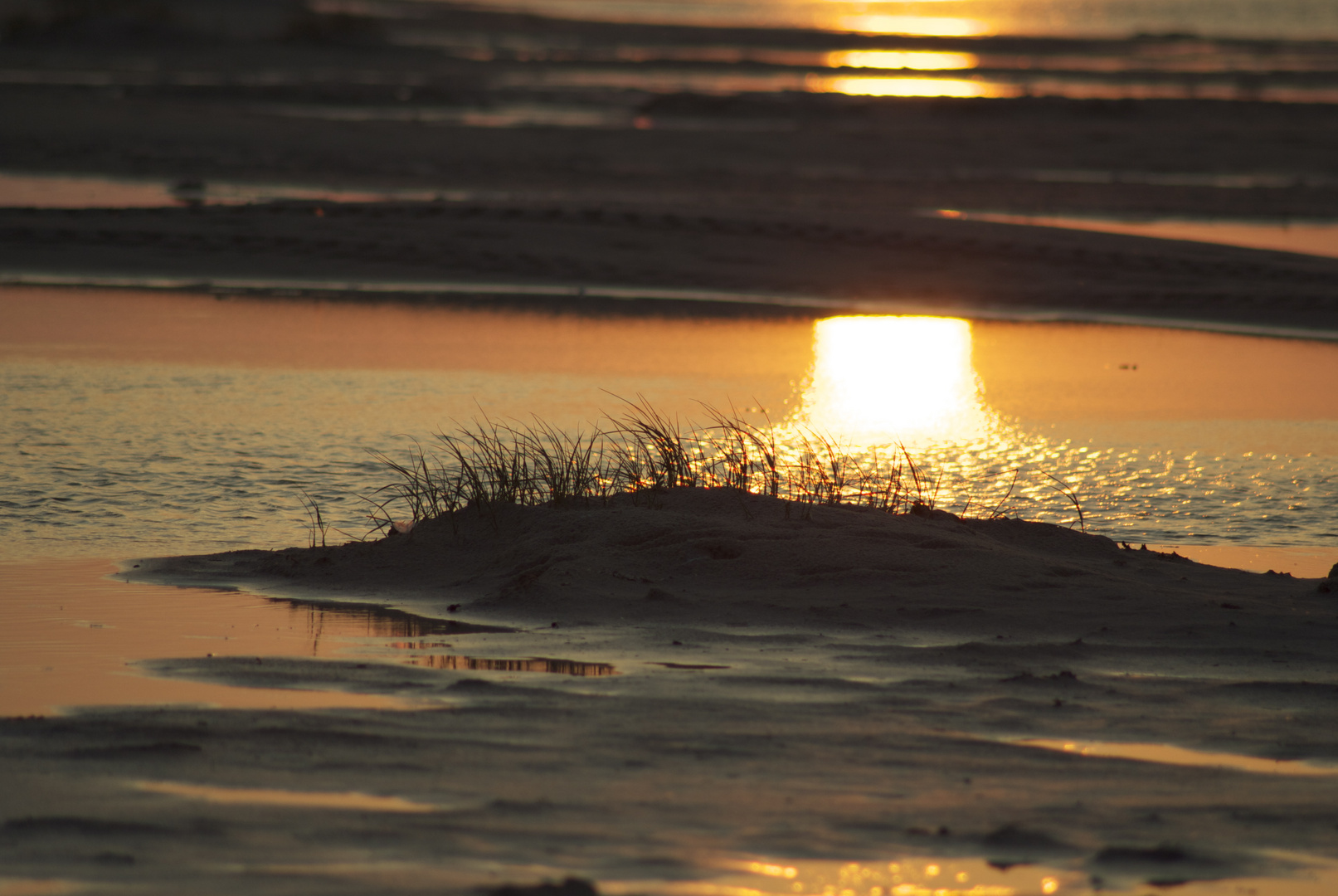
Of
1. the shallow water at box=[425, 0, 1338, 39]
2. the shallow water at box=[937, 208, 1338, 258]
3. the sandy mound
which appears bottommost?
the sandy mound

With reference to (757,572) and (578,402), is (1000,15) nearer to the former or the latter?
(578,402)

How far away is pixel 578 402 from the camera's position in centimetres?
1216

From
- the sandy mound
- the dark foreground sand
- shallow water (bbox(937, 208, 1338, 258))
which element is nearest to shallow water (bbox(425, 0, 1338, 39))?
shallow water (bbox(937, 208, 1338, 258))

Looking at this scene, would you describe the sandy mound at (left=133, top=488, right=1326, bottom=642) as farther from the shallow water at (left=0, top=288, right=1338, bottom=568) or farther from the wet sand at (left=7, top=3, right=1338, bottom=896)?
the shallow water at (left=0, top=288, right=1338, bottom=568)

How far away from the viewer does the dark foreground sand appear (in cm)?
429

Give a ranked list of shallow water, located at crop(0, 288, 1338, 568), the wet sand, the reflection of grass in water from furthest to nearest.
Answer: shallow water, located at crop(0, 288, 1338, 568), the reflection of grass in water, the wet sand

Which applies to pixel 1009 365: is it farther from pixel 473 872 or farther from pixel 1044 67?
pixel 1044 67

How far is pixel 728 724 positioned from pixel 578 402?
6996 millimetres

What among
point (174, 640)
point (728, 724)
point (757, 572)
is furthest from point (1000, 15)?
point (728, 724)

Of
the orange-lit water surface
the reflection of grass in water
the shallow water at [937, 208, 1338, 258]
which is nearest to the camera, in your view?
the orange-lit water surface

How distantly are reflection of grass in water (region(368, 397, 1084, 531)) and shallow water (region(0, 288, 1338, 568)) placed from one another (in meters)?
0.22

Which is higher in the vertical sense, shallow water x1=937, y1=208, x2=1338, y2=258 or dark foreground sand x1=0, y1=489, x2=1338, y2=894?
shallow water x1=937, y1=208, x2=1338, y2=258

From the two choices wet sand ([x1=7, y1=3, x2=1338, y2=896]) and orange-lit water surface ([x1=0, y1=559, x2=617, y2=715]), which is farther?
orange-lit water surface ([x1=0, y1=559, x2=617, y2=715])

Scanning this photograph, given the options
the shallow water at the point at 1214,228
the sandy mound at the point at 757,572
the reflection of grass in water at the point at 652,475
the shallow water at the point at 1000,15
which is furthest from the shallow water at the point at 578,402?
the shallow water at the point at 1000,15
